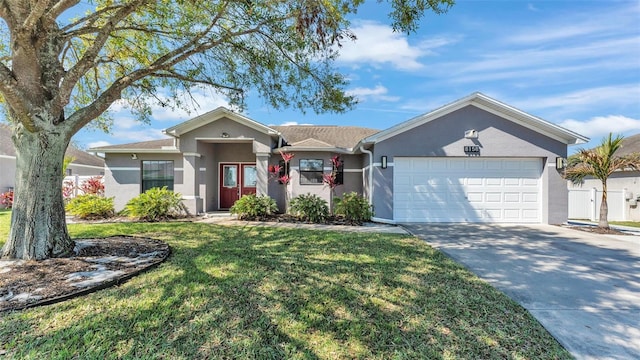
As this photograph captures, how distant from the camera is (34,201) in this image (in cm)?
555

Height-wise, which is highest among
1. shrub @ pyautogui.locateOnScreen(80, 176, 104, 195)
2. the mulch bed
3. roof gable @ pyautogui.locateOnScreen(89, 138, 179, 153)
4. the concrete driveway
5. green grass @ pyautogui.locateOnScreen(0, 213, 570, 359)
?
roof gable @ pyautogui.locateOnScreen(89, 138, 179, 153)

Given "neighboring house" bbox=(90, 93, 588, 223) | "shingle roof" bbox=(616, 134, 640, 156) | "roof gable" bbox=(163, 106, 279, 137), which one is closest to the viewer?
"neighboring house" bbox=(90, 93, 588, 223)

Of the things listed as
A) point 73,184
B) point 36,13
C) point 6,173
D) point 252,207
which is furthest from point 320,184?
point 6,173

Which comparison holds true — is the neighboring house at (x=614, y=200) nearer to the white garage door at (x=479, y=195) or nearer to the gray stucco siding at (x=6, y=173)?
the white garage door at (x=479, y=195)

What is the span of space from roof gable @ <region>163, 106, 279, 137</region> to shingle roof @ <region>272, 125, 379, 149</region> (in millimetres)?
2619

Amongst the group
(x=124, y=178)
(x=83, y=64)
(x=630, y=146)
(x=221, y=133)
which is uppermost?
(x=83, y=64)

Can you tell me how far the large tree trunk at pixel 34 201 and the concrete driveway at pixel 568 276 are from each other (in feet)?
27.0

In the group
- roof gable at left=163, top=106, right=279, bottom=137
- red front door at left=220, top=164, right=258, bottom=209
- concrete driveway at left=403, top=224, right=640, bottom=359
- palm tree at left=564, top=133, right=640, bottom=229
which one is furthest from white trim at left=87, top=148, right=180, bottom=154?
palm tree at left=564, top=133, right=640, bottom=229

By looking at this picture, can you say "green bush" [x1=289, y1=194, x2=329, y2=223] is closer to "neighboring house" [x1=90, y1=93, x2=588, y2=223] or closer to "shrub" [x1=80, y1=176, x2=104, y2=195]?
"neighboring house" [x1=90, y1=93, x2=588, y2=223]

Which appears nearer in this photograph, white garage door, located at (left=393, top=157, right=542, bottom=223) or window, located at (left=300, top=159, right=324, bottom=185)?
white garage door, located at (left=393, top=157, right=542, bottom=223)

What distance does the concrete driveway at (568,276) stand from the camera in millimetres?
3252

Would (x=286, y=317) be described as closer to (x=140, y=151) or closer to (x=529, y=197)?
(x=529, y=197)

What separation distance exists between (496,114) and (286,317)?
11.3 meters

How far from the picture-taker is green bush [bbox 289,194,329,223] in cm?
1125
